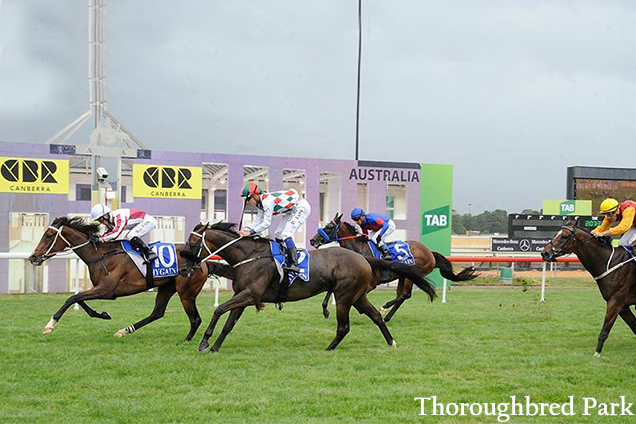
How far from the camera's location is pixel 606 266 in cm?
754

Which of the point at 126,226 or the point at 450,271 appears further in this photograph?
the point at 450,271

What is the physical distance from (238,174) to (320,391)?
1316cm

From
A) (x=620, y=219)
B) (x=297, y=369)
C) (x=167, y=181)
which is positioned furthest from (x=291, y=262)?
(x=167, y=181)

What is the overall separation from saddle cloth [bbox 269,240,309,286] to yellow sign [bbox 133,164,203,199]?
10.4m

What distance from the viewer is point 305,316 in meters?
10.4

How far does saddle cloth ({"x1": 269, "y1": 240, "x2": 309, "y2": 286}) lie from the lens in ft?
24.0

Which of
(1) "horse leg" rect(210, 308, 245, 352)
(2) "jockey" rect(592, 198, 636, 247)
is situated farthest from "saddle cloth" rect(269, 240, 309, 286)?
(2) "jockey" rect(592, 198, 636, 247)

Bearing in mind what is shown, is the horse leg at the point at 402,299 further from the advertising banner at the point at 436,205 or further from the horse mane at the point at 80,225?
the advertising banner at the point at 436,205

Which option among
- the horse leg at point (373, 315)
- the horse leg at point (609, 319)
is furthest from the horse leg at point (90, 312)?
the horse leg at point (609, 319)

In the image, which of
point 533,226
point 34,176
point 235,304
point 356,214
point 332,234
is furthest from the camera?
point 533,226

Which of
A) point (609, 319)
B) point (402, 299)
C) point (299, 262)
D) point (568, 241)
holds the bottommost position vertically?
point (402, 299)

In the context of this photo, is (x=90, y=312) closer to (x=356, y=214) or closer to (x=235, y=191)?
(x=356, y=214)

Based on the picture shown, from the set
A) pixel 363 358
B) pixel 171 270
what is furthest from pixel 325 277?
pixel 171 270

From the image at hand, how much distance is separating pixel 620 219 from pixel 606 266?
59cm
